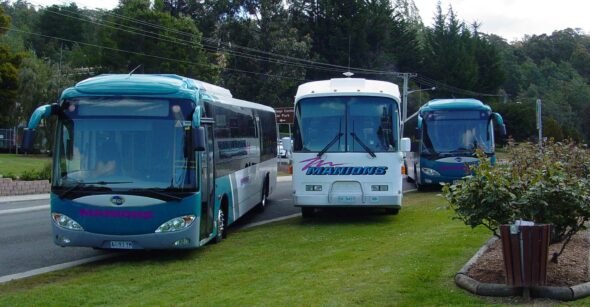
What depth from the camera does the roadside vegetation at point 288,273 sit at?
7.87 meters

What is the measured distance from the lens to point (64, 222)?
10.9 m

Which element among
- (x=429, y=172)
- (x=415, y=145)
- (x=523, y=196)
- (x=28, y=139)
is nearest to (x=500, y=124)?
(x=429, y=172)

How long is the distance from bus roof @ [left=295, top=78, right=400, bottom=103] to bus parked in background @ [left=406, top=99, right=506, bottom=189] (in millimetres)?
7568

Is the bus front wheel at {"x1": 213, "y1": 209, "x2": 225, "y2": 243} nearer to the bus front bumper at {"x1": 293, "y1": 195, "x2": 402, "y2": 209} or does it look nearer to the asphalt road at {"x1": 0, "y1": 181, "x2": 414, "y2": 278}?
the asphalt road at {"x1": 0, "y1": 181, "x2": 414, "y2": 278}

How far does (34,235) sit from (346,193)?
22.6ft

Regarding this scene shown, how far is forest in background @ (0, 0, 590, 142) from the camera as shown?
54.0 meters

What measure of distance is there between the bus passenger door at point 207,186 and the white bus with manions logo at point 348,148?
3260 mm

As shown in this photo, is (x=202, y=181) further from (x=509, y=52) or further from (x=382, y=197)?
(x=509, y=52)

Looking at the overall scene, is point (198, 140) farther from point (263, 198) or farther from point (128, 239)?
point (263, 198)

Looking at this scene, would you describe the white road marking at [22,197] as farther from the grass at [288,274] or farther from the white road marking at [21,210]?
the grass at [288,274]

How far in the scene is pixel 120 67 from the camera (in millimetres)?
54656

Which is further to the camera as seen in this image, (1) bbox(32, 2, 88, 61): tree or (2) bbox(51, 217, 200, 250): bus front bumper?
(1) bbox(32, 2, 88, 61): tree

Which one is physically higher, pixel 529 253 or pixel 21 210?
pixel 529 253

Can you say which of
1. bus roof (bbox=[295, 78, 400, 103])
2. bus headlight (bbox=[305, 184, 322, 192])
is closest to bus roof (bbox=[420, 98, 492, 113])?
bus roof (bbox=[295, 78, 400, 103])
